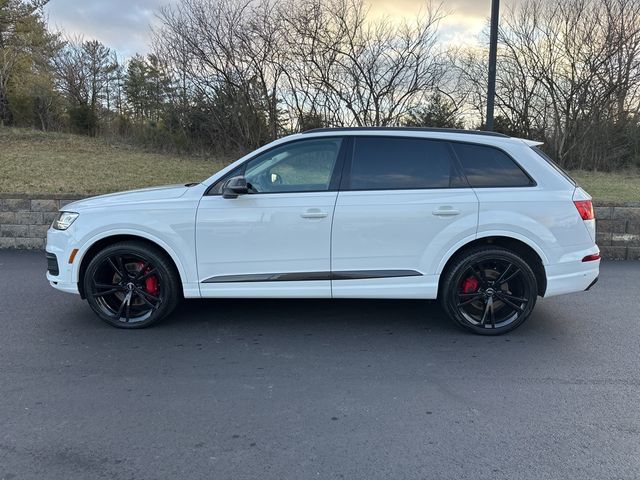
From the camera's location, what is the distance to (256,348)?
4.30m

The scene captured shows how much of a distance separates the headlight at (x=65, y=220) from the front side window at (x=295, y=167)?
1.63m

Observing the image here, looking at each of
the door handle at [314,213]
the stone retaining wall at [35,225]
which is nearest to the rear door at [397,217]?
the door handle at [314,213]

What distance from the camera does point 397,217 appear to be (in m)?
4.41

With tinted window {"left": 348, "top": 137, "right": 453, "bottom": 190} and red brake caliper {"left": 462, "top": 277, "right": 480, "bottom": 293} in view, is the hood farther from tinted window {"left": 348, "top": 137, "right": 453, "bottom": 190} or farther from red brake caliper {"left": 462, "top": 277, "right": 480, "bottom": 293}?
red brake caliper {"left": 462, "top": 277, "right": 480, "bottom": 293}

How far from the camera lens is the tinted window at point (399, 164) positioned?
4.54 meters

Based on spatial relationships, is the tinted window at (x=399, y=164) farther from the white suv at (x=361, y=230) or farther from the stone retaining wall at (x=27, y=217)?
the stone retaining wall at (x=27, y=217)

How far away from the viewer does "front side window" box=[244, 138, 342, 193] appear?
15.0 feet

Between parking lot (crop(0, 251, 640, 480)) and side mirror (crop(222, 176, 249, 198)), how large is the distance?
127 centimetres

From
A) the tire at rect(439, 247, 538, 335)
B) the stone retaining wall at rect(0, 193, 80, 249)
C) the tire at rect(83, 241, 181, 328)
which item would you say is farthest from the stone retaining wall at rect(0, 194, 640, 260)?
the tire at rect(439, 247, 538, 335)

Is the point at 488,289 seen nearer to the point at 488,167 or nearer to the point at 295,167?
the point at 488,167

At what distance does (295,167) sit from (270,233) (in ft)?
2.19

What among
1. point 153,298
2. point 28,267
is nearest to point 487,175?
point 153,298

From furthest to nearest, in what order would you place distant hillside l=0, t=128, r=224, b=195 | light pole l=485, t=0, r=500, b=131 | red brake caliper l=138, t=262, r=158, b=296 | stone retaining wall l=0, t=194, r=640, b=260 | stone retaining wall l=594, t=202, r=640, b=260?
distant hillside l=0, t=128, r=224, b=195 → light pole l=485, t=0, r=500, b=131 → stone retaining wall l=0, t=194, r=640, b=260 → stone retaining wall l=594, t=202, r=640, b=260 → red brake caliper l=138, t=262, r=158, b=296

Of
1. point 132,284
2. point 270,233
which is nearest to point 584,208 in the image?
point 270,233
